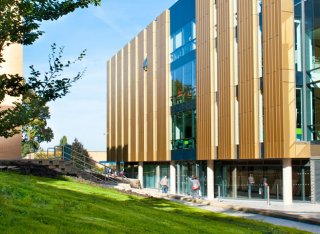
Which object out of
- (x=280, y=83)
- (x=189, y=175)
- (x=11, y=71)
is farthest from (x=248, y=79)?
(x=11, y=71)

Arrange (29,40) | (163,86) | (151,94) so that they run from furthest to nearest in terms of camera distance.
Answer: (151,94), (163,86), (29,40)

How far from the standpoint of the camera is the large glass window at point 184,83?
4266cm

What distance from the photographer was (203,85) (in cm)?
4012

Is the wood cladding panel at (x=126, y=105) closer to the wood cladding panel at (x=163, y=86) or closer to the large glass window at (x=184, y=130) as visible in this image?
the wood cladding panel at (x=163, y=86)

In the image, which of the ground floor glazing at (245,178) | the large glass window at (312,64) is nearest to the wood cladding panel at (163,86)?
the ground floor glazing at (245,178)

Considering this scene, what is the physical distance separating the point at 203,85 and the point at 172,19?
10223mm

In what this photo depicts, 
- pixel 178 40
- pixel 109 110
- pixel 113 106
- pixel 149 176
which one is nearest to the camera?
pixel 178 40

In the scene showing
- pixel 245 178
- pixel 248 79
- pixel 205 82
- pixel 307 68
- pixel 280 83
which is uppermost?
pixel 205 82

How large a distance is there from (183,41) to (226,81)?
975 centimetres

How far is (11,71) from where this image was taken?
3353cm

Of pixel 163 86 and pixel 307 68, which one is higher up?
pixel 163 86

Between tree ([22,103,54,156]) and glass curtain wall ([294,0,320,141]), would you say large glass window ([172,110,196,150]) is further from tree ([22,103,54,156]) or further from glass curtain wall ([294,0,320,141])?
tree ([22,103,54,156])

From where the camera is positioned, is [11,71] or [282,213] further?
[11,71]

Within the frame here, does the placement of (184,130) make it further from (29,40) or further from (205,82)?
(29,40)
